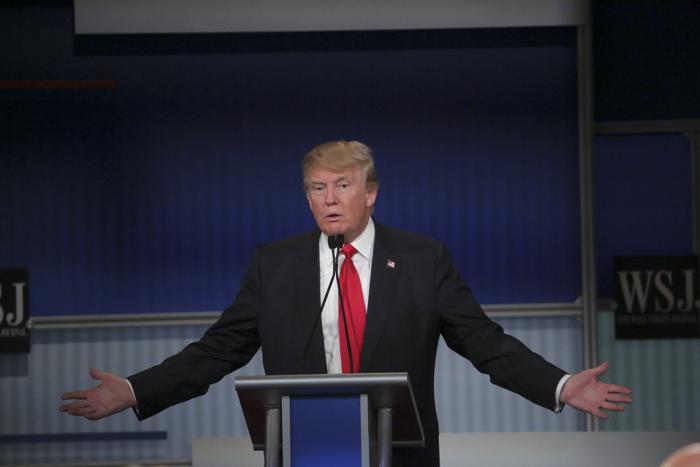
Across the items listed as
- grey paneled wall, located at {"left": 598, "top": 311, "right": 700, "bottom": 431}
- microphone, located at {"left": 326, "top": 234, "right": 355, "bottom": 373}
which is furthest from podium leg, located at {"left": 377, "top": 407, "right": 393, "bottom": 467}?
grey paneled wall, located at {"left": 598, "top": 311, "right": 700, "bottom": 431}

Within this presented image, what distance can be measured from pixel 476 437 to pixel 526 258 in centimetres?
89

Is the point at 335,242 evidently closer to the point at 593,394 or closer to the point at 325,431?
the point at 325,431

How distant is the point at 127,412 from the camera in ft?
18.6

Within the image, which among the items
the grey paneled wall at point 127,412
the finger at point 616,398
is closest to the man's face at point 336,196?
the finger at point 616,398

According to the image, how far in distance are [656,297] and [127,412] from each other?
8.62 ft

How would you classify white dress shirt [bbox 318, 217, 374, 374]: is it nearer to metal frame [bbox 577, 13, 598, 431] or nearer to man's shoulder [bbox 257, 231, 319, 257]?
man's shoulder [bbox 257, 231, 319, 257]

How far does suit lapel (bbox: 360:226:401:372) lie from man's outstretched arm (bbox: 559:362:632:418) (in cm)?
45

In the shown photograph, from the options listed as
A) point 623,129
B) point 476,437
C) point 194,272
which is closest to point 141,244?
point 194,272

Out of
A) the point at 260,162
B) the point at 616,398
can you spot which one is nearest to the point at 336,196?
the point at 616,398

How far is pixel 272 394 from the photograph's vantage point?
217cm

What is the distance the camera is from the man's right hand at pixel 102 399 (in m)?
2.63

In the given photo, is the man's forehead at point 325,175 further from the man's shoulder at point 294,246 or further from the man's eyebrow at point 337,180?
the man's shoulder at point 294,246

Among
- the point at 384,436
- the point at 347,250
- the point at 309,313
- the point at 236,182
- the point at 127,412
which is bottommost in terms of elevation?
the point at 127,412

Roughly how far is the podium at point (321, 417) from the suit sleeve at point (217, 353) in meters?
0.59
